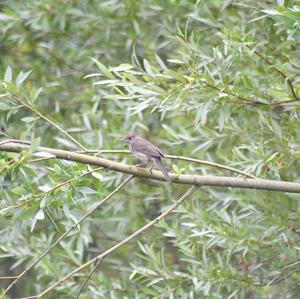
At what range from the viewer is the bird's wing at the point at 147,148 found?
507 cm

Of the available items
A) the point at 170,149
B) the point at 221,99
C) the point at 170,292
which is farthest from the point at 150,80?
the point at 170,149

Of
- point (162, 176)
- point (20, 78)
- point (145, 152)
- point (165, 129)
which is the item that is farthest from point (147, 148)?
point (20, 78)

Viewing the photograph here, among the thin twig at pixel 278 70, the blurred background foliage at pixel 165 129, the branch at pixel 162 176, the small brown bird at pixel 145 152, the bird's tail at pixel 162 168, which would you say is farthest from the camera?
the small brown bird at pixel 145 152

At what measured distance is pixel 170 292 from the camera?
5551 millimetres

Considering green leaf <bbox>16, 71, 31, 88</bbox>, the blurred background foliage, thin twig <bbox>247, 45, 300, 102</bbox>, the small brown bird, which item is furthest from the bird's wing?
green leaf <bbox>16, 71, 31, 88</bbox>

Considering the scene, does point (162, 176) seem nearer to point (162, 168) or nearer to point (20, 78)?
point (162, 168)

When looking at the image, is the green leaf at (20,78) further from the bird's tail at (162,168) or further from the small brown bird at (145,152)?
the small brown bird at (145,152)

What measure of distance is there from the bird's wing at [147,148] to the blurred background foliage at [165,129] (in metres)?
0.20

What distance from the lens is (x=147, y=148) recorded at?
5.23m

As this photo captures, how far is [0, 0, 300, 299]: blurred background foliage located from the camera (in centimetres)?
440

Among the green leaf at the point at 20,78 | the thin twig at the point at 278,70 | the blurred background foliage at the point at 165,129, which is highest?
the green leaf at the point at 20,78

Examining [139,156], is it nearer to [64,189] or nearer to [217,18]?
[64,189]

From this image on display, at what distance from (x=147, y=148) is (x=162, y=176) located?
1.14m

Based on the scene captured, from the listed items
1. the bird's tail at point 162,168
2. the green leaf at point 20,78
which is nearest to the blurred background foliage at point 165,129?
the green leaf at point 20,78
